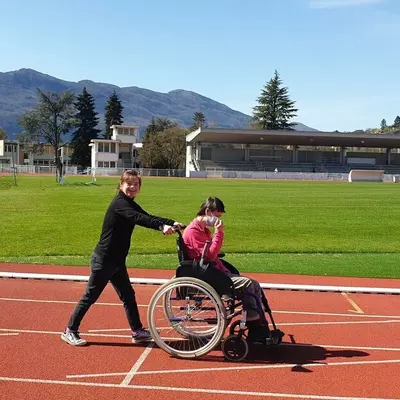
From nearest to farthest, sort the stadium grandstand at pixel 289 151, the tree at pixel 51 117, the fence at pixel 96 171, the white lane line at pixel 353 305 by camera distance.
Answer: the white lane line at pixel 353 305
the tree at pixel 51 117
the fence at pixel 96 171
the stadium grandstand at pixel 289 151

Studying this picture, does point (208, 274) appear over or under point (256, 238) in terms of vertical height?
over

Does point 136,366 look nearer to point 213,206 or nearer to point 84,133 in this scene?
point 213,206

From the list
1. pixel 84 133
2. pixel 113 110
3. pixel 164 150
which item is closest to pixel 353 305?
pixel 164 150

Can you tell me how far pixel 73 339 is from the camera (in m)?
5.93

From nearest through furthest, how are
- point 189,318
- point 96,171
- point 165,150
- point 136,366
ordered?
point 136,366 → point 189,318 → point 96,171 → point 165,150

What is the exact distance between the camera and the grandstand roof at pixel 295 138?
253ft

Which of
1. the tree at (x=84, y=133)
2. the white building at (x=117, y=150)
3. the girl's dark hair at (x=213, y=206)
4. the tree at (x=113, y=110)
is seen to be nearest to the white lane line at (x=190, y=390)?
the girl's dark hair at (x=213, y=206)

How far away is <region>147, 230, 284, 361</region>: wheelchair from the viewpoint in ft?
18.2

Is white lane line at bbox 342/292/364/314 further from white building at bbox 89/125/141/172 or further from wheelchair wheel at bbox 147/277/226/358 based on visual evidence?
white building at bbox 89/125/141/172

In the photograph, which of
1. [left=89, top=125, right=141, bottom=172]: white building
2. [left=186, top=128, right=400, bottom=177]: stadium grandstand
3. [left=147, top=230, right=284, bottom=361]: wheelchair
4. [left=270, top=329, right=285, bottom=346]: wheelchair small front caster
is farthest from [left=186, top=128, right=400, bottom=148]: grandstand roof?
[left=270, top=329, right=285, bottom=346]: wheelchair small front caster

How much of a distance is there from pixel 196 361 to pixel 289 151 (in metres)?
82.2

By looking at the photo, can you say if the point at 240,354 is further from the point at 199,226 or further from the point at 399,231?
the point at 399,231

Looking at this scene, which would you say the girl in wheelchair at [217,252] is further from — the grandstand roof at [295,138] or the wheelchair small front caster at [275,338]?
the grandstand roof at [295,138]

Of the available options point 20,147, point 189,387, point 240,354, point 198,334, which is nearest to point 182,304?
point 198,334
